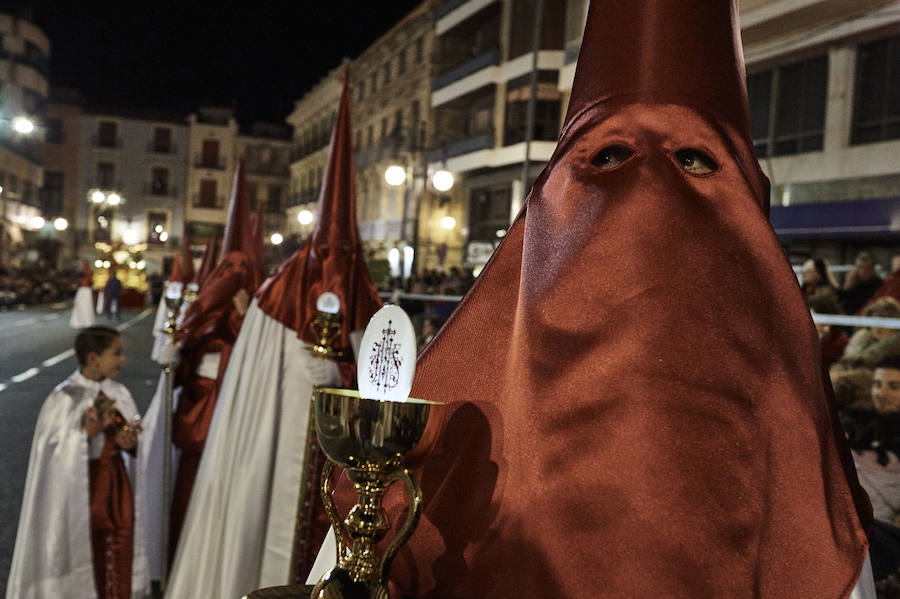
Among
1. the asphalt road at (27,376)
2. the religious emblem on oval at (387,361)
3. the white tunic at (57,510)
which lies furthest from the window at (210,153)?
the religious emblem on oval at (387,361)

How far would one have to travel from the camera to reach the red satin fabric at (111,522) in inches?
156

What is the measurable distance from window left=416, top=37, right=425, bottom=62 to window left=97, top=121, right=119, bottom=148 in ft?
115

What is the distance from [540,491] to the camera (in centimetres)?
112

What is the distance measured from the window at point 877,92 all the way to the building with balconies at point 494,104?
9.42 meters

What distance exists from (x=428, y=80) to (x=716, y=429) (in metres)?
31.7

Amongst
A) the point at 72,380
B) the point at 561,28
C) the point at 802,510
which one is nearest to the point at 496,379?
the point at 802,510

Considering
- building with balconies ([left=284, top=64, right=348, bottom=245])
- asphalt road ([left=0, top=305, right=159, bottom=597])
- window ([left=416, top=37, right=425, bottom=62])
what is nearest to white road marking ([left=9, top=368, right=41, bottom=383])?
asphalt road ([left=0, top=305, right=159, bottom=597])

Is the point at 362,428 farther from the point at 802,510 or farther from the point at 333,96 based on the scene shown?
the point at 333,96

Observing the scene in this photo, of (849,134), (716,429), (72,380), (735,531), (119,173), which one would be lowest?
(72,380)

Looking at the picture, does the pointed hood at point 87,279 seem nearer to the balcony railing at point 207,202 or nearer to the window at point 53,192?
the window at point 53,192

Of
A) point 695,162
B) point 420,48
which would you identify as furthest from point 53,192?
point 695,162

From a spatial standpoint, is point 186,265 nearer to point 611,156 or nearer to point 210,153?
point 611,156

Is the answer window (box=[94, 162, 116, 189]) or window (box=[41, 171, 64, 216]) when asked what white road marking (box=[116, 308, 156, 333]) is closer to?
window (box=[41, 171, 64, 216])

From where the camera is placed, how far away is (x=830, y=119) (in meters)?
13.5
